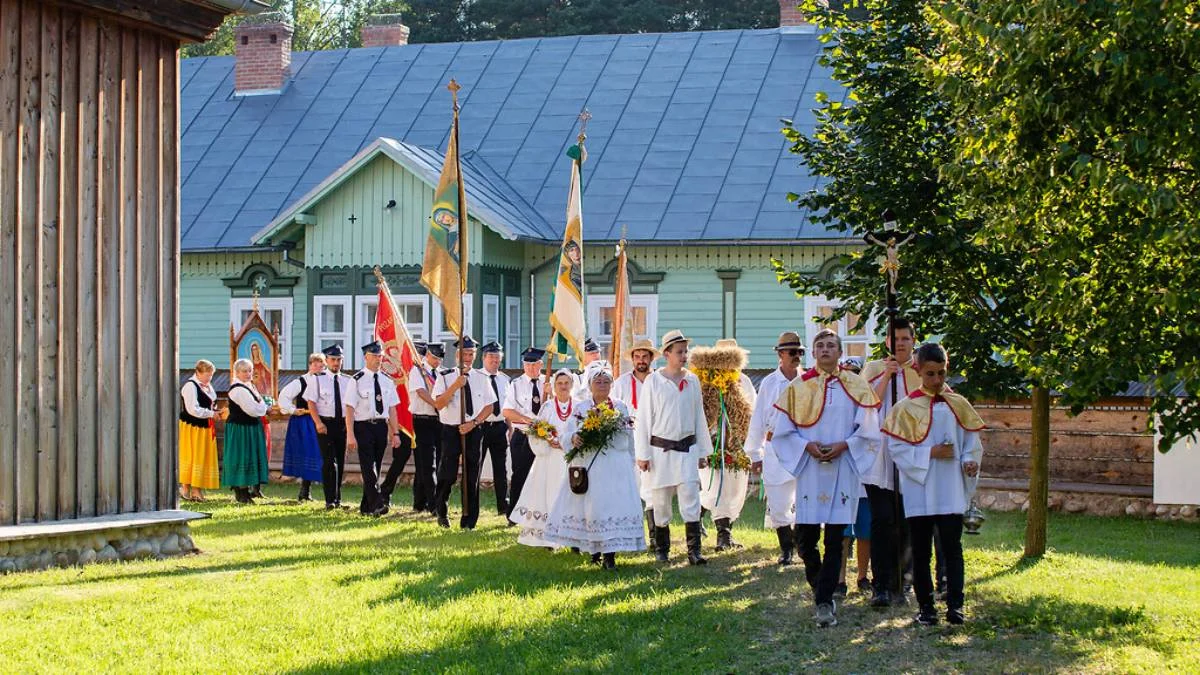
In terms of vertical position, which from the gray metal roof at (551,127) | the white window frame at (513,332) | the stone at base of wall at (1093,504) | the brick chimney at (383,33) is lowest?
the stone at base of wall at (1093,504)

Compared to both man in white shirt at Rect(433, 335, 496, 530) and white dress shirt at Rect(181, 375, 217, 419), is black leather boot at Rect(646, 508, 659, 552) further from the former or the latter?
white dress shirt at Rect(181, 375, 217, 419)

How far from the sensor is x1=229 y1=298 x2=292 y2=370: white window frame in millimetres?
26844

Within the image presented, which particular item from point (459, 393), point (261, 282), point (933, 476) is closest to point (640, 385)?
point (459, 393)

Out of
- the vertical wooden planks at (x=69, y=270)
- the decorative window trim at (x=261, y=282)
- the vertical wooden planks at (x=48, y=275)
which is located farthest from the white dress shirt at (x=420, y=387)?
the decorative window trim at (x=261, y=282)

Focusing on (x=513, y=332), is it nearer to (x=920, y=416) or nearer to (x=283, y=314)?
(x=283, y=314)

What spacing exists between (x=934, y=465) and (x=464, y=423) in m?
6.98

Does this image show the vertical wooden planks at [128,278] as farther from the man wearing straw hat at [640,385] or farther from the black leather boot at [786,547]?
Result: the black leather boot at [786,547]

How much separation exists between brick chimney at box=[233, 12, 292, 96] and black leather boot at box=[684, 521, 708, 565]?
20636 mm

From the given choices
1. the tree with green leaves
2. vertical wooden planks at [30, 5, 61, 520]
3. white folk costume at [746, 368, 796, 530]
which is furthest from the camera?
vertical wooden planks at [30, 5, 61, 520]

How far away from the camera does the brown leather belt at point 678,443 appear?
42.7ft

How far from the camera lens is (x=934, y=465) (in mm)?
9906

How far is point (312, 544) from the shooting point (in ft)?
46.4

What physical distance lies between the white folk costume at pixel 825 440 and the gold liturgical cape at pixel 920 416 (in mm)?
148

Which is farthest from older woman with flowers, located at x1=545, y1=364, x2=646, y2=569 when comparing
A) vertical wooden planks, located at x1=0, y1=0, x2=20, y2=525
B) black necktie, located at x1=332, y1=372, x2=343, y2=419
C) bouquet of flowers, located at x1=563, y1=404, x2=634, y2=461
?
black necktie, located at x1=332, y1=372, x2=343, y2=419
